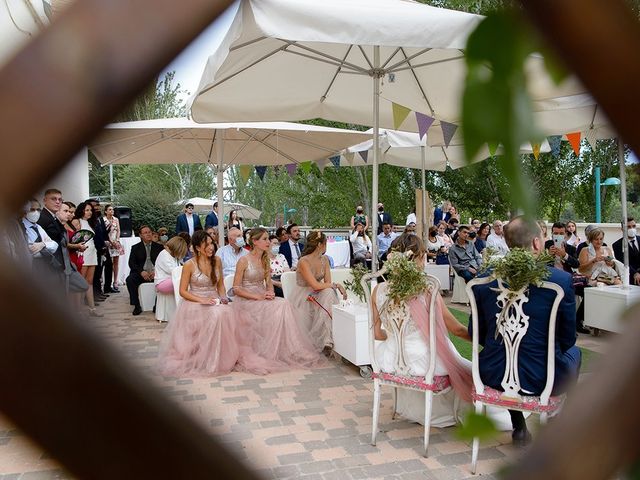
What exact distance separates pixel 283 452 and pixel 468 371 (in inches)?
55.0

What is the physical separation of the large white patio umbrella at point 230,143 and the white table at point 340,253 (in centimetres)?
216

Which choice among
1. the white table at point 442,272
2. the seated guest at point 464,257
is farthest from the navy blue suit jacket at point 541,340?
the white table at point 442,272

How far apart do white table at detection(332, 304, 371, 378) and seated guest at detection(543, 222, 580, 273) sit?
3517 mm

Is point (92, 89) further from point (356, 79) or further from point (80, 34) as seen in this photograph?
point (356, 79)

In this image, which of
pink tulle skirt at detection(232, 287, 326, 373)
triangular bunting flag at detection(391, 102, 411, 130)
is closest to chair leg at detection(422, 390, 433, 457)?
pink tulle skirt at detection(232, 287, 326, 373)

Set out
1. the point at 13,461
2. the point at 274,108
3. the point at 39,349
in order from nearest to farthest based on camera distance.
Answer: the point at 39,349
the point at 13,461
the point at 274,108

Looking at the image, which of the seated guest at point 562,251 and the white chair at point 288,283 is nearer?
the white chair at point 288,283

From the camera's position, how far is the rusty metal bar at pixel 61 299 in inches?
13.2

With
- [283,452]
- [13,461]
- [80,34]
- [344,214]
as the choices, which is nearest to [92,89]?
[80,34]

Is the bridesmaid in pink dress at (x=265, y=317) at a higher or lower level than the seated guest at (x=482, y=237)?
lower

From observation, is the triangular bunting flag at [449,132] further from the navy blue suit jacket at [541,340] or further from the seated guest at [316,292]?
the seated guest at [316,292]

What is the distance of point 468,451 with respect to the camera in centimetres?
379

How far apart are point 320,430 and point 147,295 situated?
5773 mm

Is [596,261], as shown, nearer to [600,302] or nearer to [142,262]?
[600,302]
